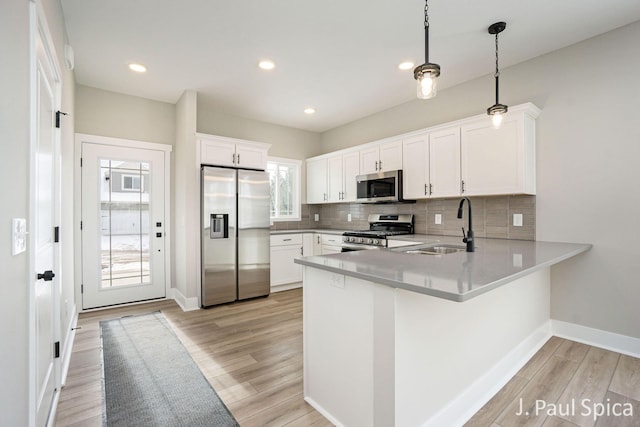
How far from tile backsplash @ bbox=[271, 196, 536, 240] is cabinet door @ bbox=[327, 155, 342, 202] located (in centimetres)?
37

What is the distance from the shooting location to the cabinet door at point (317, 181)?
518 cm

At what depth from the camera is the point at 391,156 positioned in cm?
405

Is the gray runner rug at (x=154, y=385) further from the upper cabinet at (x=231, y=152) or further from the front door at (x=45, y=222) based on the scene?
the upper cabinet at (x=231, y=152)

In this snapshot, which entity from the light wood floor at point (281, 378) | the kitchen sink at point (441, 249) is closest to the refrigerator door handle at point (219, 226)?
the light wood floor at point (281, 378)

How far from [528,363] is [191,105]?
4352 mm

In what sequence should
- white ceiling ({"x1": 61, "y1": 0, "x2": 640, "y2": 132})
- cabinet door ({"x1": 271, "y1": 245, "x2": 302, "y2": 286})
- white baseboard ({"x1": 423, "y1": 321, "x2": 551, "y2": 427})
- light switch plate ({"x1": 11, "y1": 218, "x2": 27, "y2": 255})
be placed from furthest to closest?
cabinet door ({"x1": 271, "y1": 245, "x2": 302, "y2": 286}), white ceiling ({"x1": 61, "y1": 0, "x2": 640, "y2": 132}), white baseboard ({"x1": 423, "y1": 321, "x2": 551, "y2": 427}), light switch plate ({"x1": 11, "y1": 218, "x2": 27, "y2": 255})

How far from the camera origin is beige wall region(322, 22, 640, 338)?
2520mm

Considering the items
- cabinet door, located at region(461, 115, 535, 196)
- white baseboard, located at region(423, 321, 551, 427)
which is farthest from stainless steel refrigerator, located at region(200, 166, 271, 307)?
white baseboard, located at region(423, 321, 551, 427)

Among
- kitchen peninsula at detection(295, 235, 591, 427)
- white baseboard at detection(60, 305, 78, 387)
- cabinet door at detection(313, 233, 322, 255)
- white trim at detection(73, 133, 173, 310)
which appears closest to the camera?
kitchen peninsula at detection(295, 235, 591, 427)

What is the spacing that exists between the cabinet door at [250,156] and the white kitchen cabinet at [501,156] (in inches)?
104

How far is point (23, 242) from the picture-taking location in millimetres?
1158

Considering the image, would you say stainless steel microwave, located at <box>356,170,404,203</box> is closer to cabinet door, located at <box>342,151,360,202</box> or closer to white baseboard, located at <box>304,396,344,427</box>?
cabinet door, located at <box>342,151,360,202</box>

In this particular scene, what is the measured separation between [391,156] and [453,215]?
3.59 feet

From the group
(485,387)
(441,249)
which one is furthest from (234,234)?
(485,387)
